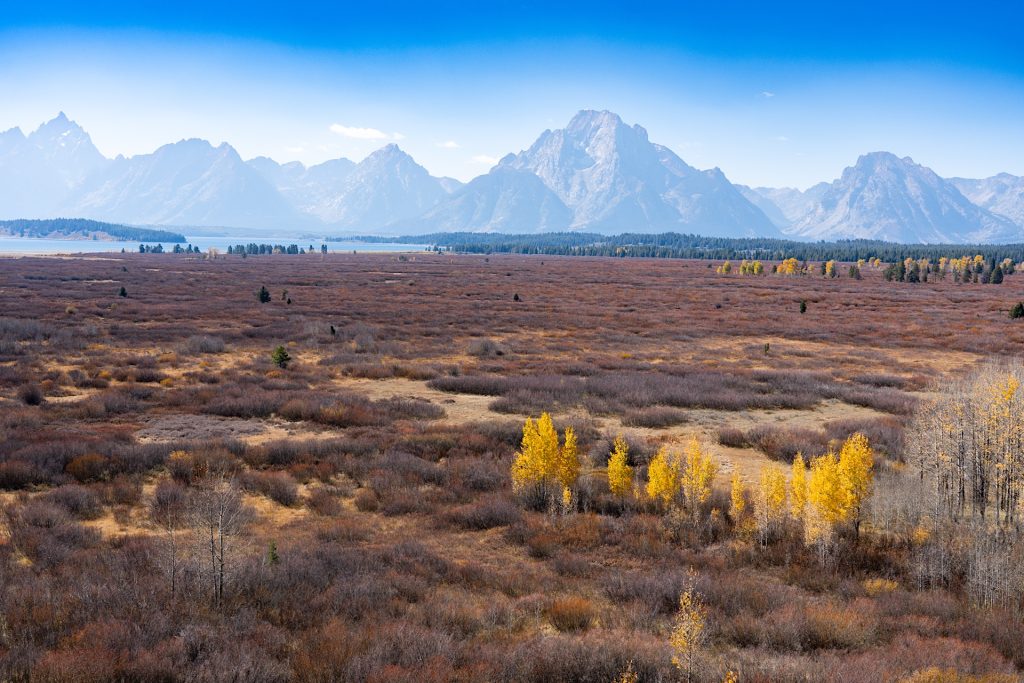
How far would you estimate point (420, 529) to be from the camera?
1133 cm

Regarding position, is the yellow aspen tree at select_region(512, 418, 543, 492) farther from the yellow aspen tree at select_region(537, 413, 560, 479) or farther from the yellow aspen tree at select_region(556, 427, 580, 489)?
the yellow aspen tree at select_region(556, 427, 580, 489)

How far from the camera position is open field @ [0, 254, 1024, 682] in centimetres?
653

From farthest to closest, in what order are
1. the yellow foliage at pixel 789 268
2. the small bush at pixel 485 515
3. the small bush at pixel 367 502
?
1. the yellow foliage at pixel 789 268
2. the small bush at pixel 367 502
3. the small bush at pixel 485 515

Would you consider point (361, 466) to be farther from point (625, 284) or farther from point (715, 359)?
point (625, 284)

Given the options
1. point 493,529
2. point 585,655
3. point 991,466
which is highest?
point 991,466

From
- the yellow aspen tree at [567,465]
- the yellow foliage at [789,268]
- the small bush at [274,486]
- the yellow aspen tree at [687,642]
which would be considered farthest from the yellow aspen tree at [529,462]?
the yellow foliage at [789,268]

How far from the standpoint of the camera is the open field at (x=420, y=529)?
21.4 ft

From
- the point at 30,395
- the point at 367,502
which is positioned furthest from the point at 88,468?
the point at 30,395

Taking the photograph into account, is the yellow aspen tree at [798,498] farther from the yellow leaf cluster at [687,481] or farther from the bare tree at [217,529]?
the bare tree at [217,529]

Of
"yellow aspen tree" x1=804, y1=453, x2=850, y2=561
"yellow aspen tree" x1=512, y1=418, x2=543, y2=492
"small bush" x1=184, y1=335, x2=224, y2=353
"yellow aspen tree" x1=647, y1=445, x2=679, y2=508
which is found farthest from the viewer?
"small bush" x1=184, y1=335, x2=224, y2=353

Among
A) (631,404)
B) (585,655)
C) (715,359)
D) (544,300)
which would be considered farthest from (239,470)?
(544,300)

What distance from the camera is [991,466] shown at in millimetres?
11180

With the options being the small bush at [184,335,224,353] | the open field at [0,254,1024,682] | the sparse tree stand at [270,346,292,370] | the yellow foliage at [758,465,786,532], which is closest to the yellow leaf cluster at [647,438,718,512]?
the open field at [0,254,1024,682]

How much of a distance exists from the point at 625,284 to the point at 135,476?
84.0 meters
